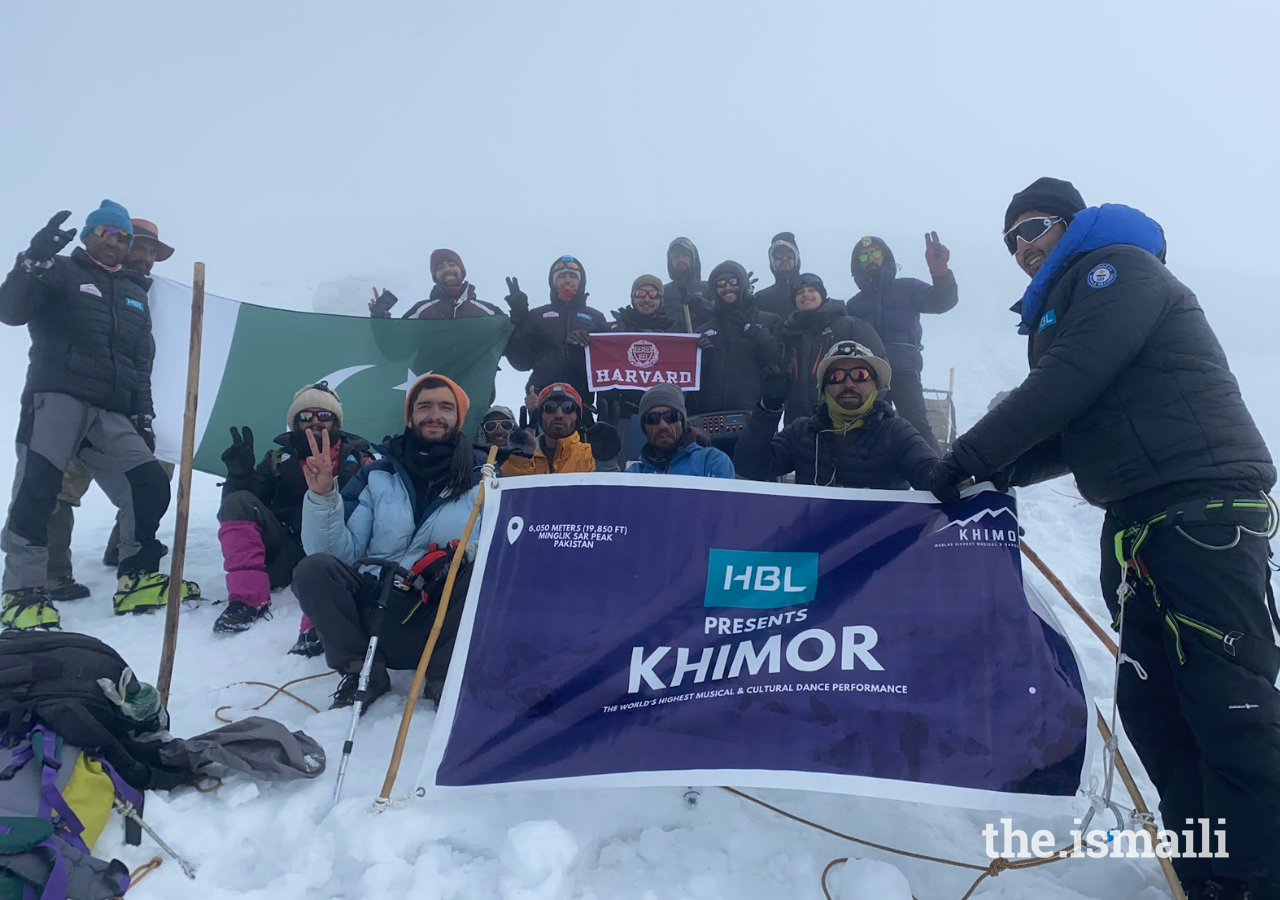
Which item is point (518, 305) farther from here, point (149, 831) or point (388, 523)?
point (149, 831)

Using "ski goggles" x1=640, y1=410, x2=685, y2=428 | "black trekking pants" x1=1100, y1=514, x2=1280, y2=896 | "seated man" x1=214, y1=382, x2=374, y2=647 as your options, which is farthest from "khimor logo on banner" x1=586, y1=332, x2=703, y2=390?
"black trekking pants" x1=1100, y1=514, x2=1280, y2=896

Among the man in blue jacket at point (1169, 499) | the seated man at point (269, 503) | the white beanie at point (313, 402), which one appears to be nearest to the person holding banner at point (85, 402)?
the seated man at point (269, 503)

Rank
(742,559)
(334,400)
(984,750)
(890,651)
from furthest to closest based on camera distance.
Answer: (334,400), (742,559), (890,651), (984,750)

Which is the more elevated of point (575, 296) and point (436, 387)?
point (575, 296)

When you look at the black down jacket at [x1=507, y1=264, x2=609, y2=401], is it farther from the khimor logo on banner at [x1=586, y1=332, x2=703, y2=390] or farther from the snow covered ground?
the snow covered ground

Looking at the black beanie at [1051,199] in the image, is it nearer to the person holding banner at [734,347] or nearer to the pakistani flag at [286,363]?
the person holding banner at [734,347]

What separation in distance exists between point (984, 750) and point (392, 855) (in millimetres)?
1931

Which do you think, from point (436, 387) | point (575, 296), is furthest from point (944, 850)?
point (575, 296)

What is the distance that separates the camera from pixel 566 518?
281cm

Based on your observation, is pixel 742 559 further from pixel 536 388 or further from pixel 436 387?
pixel 536 388

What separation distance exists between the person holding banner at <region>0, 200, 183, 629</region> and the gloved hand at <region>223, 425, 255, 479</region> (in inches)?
21.8

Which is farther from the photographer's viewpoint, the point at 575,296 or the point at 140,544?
the point at 575,296

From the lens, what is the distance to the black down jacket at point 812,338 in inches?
223

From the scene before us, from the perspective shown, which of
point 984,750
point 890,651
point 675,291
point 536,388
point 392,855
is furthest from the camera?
point 675,291
